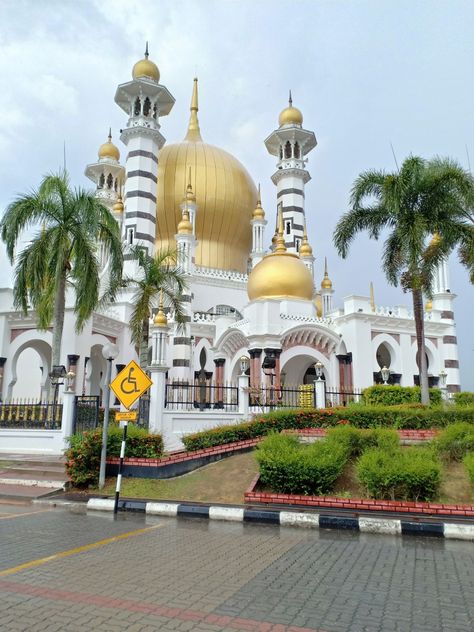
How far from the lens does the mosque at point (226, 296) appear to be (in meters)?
27.1

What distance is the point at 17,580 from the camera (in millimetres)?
5293

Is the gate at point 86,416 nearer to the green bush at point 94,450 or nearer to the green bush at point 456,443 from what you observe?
the green bush at point 94,450

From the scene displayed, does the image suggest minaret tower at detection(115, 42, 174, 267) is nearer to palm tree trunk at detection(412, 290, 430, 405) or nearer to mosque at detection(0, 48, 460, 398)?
mosque at detection(0, 48, 460, 398)

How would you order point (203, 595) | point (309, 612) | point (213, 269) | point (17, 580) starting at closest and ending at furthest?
point (309, 612) → point (203, 595) → point (17, 580) → point (213, 269)

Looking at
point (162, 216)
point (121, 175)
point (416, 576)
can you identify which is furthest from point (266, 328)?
point (121, 175)

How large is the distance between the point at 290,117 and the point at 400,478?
1590 inches

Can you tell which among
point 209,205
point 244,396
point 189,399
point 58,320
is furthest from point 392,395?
point 209,205

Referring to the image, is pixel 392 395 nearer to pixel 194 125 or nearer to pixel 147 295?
pixel 147 295

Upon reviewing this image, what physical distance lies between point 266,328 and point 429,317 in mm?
12594

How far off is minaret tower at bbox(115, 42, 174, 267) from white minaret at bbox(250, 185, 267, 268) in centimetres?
810

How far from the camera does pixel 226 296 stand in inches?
1483

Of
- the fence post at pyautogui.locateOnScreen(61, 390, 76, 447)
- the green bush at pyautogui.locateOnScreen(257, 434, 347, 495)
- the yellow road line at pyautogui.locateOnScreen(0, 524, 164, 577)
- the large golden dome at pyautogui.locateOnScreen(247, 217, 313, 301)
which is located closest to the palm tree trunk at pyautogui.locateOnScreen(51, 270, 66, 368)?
the fence post at pyautogui.locateOnScreen(61, 390, 76, 447)

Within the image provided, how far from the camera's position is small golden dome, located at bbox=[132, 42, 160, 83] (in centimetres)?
3984

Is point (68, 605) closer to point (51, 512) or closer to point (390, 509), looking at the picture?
point (51, 512)
